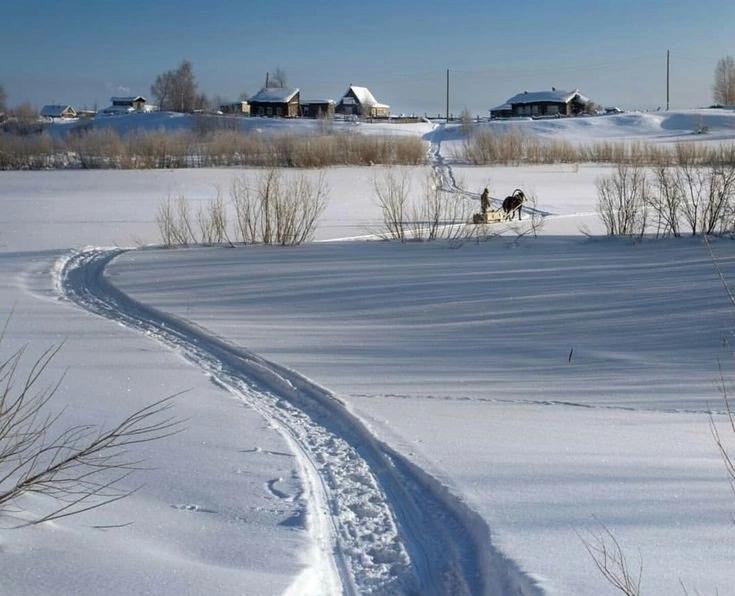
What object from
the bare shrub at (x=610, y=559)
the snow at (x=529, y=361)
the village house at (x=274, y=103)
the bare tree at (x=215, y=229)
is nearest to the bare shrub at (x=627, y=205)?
the snow at (x=529, y=361)

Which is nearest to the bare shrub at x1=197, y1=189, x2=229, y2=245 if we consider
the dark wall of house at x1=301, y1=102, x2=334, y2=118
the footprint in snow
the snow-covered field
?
the snow-covered field

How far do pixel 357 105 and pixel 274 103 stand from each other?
12308 mm

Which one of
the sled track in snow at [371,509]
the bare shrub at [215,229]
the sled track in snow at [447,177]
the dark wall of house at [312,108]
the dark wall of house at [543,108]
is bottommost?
the sled track in snow at [371,509]

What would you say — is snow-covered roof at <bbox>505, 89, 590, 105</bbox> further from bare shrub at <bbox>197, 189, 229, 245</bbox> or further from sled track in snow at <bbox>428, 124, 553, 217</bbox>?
bare shrub at <bbox>197, 189, 229, 245</bbox>

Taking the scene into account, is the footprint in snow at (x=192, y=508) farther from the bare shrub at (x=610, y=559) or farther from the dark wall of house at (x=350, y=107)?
the dark wall of house at (x=350, y=107)

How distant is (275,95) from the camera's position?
286 ft

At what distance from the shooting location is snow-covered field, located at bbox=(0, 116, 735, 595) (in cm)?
401

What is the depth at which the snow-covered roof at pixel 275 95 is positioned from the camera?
86.7m

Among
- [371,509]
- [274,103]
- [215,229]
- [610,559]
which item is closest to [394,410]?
[371,509]

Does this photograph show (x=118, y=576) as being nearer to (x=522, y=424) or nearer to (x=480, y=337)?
(x=522, y=424)

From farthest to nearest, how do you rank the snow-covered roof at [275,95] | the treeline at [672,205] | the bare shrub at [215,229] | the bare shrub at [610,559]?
1. the snow-covered roof at [275,95]
2. the bare shrub at [215,229]
3. the treeline at [672,205]
4. the bare shrub at [610,559]

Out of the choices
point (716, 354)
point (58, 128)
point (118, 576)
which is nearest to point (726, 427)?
point (716, 354)

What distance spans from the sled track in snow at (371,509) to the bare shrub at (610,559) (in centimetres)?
30

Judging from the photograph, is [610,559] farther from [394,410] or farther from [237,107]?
[237,107]
